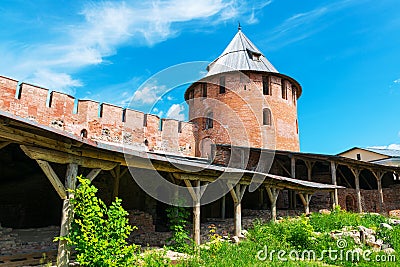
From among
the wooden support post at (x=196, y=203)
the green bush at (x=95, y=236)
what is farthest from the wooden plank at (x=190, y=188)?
the green bush at (x=95, y=236)

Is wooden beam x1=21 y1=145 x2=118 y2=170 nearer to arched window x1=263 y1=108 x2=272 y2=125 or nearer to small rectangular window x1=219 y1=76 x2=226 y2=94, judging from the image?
arched window x1=263 y1=108 x2=272 y2=125

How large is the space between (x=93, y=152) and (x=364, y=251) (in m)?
6.31

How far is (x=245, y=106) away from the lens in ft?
68.0

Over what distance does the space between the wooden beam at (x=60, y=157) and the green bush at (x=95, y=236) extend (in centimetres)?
63

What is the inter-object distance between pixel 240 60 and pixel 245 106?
12.4ft

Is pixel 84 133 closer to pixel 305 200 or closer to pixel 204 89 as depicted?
pixel 204 89

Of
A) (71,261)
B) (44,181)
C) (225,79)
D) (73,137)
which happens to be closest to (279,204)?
(225,79)

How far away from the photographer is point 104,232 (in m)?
5.27

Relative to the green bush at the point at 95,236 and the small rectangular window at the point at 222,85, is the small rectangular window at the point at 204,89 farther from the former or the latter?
the green bush at the point at 95,236

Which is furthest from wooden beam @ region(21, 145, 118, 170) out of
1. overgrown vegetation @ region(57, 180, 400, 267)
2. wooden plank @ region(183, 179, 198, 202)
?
wooden plank @ region(183, 179, 198, 202)

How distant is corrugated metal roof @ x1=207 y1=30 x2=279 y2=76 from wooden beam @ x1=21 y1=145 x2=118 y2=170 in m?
16.4

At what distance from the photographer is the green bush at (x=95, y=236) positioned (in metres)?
5.04

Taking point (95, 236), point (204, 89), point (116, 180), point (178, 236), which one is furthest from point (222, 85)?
point (95, 236)

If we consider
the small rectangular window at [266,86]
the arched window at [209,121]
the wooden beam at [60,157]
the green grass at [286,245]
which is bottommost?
the green grass at [286,245]
